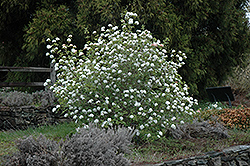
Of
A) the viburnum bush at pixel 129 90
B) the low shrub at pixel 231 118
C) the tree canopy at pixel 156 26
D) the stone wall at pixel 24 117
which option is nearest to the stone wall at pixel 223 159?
the viburnum bush at pixel 129 90

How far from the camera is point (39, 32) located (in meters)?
7.89

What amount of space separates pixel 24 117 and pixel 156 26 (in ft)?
14.7

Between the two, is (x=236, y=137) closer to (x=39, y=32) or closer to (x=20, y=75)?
(x=39, y=32)

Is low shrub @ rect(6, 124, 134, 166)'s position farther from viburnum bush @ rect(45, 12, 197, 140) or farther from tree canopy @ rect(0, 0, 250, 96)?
tree canopy @ rect(0, 0, 250, 96)

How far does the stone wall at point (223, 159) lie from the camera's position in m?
3.87

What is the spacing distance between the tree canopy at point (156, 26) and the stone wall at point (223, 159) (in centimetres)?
428

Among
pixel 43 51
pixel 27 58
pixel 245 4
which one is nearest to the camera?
pixel 43 51

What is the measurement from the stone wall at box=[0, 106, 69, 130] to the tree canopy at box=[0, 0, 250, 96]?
2.11 m

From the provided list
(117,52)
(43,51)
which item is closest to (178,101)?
(117,52)

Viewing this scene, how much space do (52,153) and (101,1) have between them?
18.3ft

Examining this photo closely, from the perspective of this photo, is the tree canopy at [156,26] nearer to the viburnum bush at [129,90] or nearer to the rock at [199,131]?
the viburnum bush at [129,90]

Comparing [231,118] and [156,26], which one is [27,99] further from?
[231,118]

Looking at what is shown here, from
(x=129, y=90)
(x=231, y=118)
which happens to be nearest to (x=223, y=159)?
(x=231, y=118)

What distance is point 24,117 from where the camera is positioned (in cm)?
668
